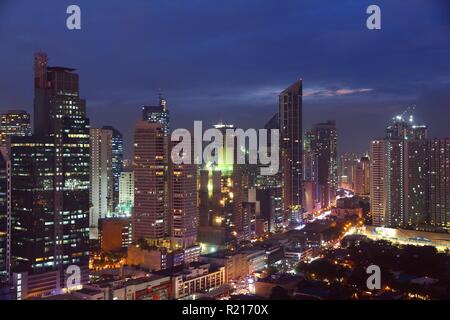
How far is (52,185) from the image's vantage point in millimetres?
7199

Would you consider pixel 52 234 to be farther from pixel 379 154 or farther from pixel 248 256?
pixel 379 154

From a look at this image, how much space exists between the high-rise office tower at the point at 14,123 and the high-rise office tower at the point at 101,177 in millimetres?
2581

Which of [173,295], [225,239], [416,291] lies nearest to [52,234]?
[173,295]

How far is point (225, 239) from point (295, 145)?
6.09m

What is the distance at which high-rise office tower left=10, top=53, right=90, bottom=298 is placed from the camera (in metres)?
7.01

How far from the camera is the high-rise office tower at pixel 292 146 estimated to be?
14.8 m

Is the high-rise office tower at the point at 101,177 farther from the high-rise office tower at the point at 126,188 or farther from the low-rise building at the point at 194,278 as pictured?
the low-rise building at the point at 194,278

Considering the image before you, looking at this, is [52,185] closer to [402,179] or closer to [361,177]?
[402,179]

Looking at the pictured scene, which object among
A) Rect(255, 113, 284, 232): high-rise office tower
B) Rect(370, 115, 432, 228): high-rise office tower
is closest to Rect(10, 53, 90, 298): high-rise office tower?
Rect(255, 113, 284, 232): high-rise office tower

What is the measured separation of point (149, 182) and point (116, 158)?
4631 mm

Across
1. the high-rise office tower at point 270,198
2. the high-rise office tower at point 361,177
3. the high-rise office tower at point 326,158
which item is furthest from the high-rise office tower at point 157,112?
the high-rise office tower at point 361,177

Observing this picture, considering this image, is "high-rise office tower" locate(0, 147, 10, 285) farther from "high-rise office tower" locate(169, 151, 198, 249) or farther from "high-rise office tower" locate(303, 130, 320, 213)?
"high-rise office tower" locate(303, 130, 320, 213)

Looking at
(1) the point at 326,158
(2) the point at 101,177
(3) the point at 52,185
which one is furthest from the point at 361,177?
(3) the point at 52,185

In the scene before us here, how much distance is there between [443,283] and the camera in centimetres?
662
